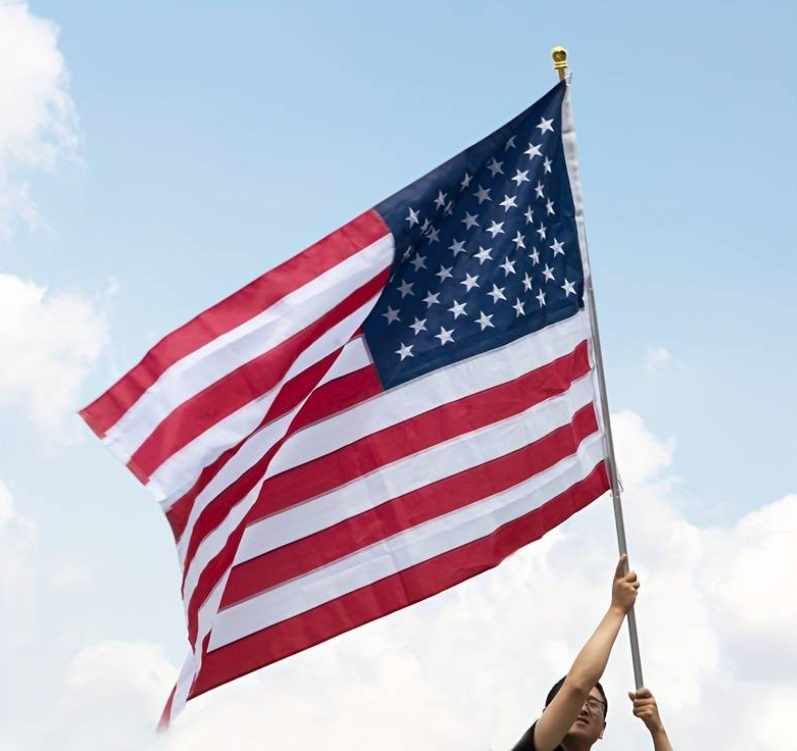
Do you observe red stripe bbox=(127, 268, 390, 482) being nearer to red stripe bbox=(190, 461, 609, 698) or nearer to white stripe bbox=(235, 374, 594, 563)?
white stripe bbox=(235, 374, 594, 563)

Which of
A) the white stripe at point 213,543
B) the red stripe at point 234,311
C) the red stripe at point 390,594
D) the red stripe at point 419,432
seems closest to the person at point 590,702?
the red stripe at point 390,594

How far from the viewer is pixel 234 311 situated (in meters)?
7.79

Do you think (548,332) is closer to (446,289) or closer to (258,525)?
(446,289)

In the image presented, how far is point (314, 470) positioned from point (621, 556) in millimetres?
2141

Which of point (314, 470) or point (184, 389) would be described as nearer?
point (184, 389)

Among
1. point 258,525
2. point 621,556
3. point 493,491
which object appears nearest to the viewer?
point 621,556

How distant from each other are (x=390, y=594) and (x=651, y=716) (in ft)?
6.26

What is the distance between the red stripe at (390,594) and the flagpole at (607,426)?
36 centimetres

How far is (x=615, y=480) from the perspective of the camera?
8414mm

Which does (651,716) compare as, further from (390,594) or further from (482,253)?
(482,253)

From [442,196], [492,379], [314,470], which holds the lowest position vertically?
[314,470]

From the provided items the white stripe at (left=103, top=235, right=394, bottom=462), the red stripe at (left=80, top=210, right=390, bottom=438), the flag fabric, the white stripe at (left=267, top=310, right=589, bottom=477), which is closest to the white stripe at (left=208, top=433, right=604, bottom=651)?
the flag fabric

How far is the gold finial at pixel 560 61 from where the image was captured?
8922mm

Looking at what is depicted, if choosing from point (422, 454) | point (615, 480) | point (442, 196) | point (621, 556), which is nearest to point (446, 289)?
point (442, 196)
